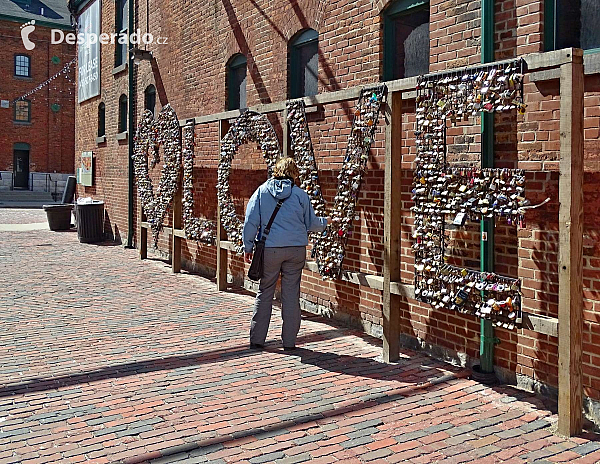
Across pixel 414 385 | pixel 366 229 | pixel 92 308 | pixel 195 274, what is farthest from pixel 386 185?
pixel 195 274

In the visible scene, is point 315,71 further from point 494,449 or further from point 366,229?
point 494,449

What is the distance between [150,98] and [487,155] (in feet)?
36.6

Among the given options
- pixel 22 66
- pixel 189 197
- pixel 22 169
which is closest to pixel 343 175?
pixel 189 197

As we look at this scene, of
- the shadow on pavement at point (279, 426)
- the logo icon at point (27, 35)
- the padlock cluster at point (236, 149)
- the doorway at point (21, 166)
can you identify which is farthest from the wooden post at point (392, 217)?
the logo icon at point (27, 35)

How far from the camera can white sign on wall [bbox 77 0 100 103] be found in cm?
1956

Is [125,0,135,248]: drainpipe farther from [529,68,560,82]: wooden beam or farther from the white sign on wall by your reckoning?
[529,68,560,82]: wooden beam

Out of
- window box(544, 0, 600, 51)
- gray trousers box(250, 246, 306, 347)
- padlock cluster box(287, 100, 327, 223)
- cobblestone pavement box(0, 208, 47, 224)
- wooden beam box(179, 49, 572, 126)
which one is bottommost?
gray trousers box(250, 246, 306, 347)

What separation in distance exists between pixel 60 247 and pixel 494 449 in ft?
45.5

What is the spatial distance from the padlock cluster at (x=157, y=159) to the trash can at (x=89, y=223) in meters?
3.27

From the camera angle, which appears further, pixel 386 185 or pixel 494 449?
pixel 386 185

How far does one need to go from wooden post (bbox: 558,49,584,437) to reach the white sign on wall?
1714cm

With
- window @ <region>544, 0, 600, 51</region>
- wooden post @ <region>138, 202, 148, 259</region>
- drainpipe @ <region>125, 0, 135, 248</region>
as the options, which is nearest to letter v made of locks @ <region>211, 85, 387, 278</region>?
A: window @ <region>544, 0, 600, 51</region>

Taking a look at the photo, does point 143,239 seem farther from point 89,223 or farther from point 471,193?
point 471,193

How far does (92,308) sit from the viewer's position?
8.83m
